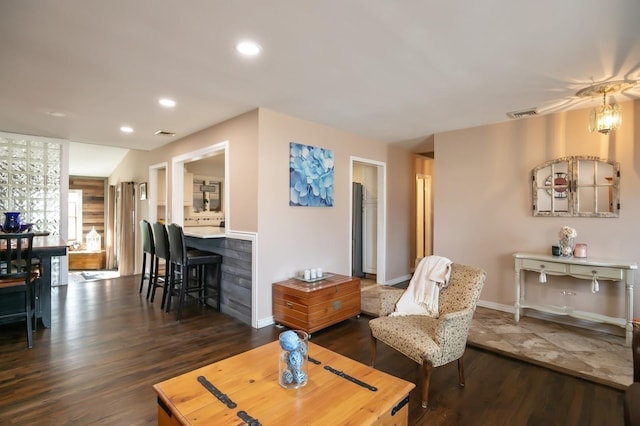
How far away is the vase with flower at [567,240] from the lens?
11.0 feet

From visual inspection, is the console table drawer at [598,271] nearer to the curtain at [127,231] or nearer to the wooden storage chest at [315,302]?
the wooden storage chest at [315,302]

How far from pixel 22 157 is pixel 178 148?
2280 mm

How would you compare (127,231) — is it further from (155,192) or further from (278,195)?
(278,195)

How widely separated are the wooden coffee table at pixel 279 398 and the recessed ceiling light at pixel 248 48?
6.50 ft

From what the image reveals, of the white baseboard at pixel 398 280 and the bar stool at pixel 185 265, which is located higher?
the bar stool at pixel 185 265

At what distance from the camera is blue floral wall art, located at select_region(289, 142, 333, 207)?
3.75 metres

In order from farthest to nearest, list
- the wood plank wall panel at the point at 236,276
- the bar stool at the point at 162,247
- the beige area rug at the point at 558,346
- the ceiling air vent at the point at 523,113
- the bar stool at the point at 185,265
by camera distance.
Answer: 1. the bar stool at the point at 162,247
2. the bar stool at the point at 185,265
3. the wood plank wall panel at the point at 236,276
4. the ceiling air vent at the point at 523,113
5. the beige area rug at the point at 558,346

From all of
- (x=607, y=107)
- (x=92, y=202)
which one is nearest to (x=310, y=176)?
(x=607, y=107)

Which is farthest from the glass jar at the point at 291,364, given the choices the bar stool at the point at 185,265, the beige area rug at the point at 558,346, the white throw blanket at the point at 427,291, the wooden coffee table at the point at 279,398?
the bar stool at the point at 185,265

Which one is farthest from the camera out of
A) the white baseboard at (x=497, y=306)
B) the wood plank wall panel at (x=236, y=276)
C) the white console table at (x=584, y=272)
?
the white baseboard at (x=497, y=306)

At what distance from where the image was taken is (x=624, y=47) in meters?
2.13

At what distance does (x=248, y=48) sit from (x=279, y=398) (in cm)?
212

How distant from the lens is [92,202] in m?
8.79

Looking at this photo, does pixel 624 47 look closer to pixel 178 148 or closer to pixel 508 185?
pixel 508 185
